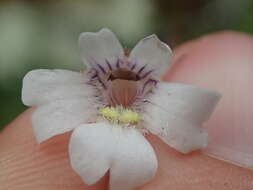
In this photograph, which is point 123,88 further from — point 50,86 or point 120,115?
point 50,86

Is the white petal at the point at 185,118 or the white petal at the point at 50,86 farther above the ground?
the white petal at the point at 50,86

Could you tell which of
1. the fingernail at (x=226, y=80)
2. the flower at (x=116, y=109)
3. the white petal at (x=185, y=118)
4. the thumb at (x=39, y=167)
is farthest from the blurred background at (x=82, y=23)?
the white petal at (x=185, y=118)

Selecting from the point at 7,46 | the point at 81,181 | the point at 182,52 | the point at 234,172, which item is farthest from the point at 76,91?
the point at 7,46

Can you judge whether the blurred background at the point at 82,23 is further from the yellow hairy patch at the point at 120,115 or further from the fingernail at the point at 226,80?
the yellow hairy patch at the point at 120,115

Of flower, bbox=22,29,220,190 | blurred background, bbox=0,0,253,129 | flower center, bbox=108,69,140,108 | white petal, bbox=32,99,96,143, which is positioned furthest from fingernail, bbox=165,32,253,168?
blurred background, bbox=0,0,253,129

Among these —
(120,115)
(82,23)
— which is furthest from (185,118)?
(82,23)

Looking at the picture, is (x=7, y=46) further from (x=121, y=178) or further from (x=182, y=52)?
(x=121, y=178)

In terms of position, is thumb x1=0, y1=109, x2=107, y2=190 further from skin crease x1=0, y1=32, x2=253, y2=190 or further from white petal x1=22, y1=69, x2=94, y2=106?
white petal x1=22, y1=69, x2=94, y2=106
